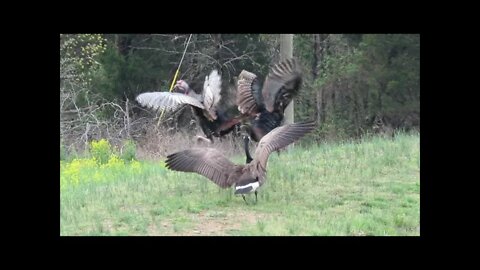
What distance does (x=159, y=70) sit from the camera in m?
19.8

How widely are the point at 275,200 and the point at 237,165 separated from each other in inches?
28.8

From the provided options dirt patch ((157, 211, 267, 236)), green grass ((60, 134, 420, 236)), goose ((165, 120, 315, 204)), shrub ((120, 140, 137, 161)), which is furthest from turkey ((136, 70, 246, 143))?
shrub ((120, 140, 137, 161))

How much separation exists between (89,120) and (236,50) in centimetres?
460

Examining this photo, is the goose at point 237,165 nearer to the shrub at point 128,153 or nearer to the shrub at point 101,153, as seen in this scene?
the shrub at point 101,153

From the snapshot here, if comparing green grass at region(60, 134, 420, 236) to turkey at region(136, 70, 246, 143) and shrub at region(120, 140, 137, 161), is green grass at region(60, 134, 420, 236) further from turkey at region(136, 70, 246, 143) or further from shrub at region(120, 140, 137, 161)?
shrub at region(120, 140, 137, 161)

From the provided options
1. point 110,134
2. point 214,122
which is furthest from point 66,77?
point 214,122

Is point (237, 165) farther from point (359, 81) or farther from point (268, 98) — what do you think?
point (359, 81)

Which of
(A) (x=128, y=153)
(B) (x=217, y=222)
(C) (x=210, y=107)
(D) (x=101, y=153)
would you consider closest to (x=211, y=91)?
(C) (x=210, y=107)

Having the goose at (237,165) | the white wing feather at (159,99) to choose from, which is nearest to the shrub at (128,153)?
the white wing feather at (159,99)

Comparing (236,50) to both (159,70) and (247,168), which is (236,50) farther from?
(247,168)

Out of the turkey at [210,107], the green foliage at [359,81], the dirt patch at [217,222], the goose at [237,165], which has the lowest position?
the dirt patch at [217,222]

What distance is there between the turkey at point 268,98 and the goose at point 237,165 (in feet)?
3.37

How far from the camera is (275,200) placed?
8922 millimetres

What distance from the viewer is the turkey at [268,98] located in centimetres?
979
